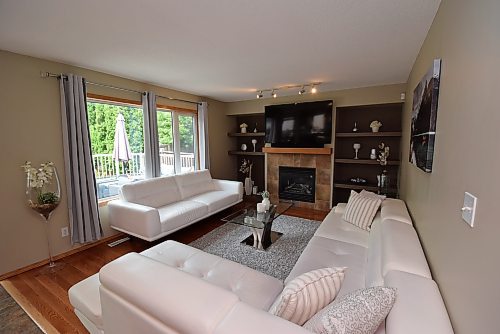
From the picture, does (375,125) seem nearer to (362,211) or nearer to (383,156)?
(383,156)

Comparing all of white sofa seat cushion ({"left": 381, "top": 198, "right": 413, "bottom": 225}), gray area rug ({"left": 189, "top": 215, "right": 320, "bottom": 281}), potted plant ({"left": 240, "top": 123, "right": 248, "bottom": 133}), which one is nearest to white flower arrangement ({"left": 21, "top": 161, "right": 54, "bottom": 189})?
gray area rug ({"left": 189, "top": 215, "right": 320, "bottom": 281})

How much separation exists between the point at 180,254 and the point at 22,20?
7.13 feet

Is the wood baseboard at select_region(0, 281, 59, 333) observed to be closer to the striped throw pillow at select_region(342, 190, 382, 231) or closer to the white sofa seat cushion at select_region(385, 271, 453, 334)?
the white sofa seat cushion at select_region(385, 271, 453, 334)

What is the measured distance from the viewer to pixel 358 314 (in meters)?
0.89

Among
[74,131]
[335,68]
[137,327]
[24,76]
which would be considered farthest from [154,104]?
[137,327]

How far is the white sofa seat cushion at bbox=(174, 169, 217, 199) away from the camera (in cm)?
387

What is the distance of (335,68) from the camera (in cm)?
295

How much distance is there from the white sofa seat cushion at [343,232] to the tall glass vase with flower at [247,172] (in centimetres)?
293

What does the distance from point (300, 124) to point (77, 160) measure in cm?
363

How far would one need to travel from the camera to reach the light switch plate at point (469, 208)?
87cm

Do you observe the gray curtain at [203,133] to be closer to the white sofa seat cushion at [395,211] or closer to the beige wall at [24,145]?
the beige wall at [24,145]

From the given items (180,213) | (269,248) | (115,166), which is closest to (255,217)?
(269,248)

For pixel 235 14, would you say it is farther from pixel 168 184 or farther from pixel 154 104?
pixel 168 184

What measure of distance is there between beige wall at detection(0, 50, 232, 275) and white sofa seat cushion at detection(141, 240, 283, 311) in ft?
5.42
